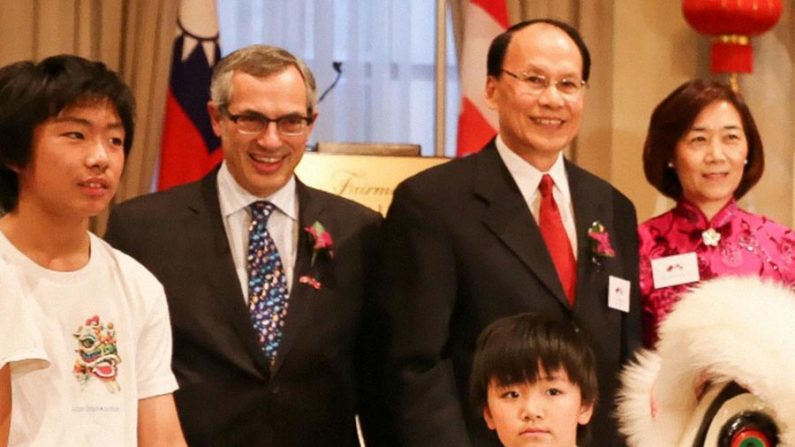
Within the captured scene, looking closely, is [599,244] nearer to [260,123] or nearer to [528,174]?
[528,174]

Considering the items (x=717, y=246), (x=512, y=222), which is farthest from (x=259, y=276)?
(x=717, y=246)

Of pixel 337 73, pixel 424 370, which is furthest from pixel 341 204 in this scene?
pixel 337 73

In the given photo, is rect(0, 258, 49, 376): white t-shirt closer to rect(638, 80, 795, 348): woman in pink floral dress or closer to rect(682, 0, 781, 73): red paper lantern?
rect(638, 80, 795, 348): woman in pink floral dress

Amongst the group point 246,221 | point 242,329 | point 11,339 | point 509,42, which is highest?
point 509,42

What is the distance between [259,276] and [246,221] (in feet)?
0.41

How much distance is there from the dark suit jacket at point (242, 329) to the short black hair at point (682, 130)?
2.87ft

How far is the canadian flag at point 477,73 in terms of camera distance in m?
4.84

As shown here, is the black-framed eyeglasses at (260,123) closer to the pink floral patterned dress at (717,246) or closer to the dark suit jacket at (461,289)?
the dark suit jacket at (461,289)

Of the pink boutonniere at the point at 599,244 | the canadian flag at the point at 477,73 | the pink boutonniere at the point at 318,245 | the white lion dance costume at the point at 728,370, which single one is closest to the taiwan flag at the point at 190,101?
the canadian flag at the point at 477,73

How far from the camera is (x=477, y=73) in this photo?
484 centimetres

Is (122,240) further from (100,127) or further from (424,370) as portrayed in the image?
(424,370)

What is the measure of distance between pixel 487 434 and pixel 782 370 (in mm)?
935

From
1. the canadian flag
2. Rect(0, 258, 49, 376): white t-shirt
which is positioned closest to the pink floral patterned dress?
Rect(0, 258, 49, 376): white t-shirt

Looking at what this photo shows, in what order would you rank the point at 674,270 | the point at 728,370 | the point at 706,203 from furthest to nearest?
the point at 706,203 < the point at 674,270 < the point at 728,370
